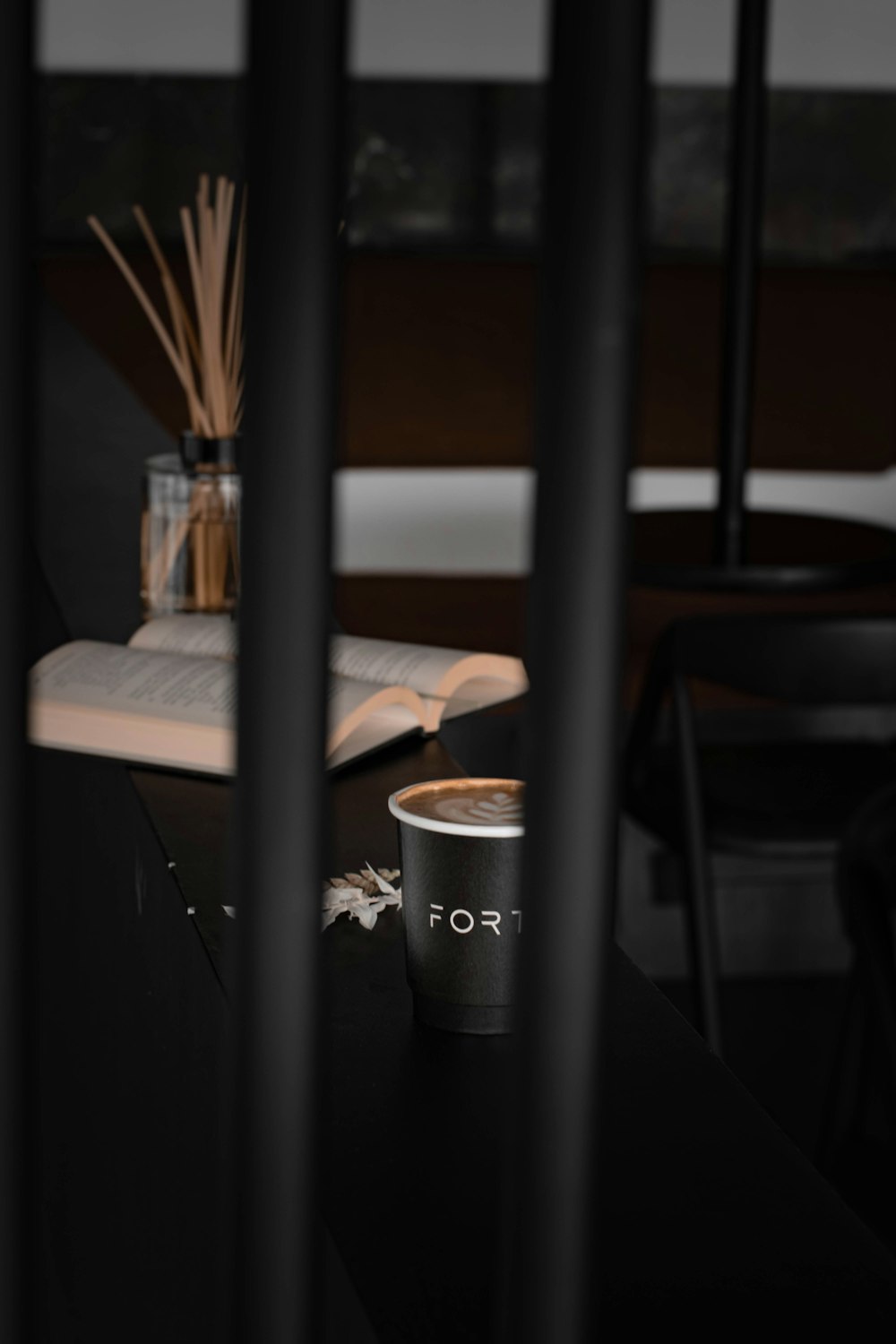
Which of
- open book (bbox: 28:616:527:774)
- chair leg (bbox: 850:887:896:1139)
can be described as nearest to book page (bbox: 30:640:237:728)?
open book (bbox: 28:616:527:774)

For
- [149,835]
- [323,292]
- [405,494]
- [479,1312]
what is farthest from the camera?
[405,494]

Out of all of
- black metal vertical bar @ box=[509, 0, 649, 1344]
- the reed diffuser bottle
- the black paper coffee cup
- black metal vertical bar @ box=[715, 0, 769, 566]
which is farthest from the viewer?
black metal vertical bar @ box=[715, 0, 769, 566]

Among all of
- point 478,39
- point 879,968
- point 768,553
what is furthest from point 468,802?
point 478,39

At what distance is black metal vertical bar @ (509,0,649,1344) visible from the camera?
20 cm

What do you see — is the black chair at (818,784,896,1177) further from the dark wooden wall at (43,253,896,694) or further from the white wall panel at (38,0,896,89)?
the white wall panel at (38,0,896,89)

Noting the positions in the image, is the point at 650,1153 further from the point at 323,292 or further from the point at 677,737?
the point at 677,737

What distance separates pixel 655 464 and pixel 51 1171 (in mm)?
2618

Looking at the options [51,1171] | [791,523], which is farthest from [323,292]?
[791,523]

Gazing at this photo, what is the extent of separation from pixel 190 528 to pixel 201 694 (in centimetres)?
33

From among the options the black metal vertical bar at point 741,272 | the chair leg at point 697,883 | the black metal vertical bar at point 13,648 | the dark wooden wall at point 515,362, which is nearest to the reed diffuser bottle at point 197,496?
the chair leg at point 697,883

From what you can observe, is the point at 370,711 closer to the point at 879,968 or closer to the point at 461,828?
the point at 461,828

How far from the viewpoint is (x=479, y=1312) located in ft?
1.36

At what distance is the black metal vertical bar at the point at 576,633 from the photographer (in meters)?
0.20

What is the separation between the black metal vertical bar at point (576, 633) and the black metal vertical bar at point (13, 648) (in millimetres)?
75
